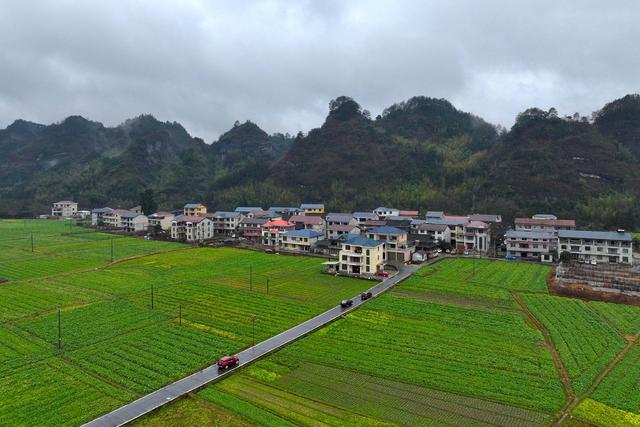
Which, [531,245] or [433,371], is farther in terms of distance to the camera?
[531,245]

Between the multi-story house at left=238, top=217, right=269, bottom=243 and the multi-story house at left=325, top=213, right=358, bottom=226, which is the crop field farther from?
the multi-story house at left=325, top=213, right=358, bottom=226

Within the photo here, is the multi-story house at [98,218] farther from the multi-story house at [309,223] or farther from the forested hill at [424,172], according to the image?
the multi-story house at [309,223]

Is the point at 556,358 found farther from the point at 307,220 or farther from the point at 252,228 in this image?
the point at 252,228

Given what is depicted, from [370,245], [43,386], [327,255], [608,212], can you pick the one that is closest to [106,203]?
[327,255]

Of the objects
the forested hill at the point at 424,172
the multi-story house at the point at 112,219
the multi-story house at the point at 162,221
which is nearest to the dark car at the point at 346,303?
the forested hill at the point at 424,172

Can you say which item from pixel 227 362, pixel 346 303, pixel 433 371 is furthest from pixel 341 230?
pixel 227 362

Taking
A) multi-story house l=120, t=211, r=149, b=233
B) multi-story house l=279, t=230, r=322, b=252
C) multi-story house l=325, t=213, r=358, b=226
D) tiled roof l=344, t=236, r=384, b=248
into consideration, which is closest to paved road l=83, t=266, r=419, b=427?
tiled roof l=344, t=236, r=384, b=248
